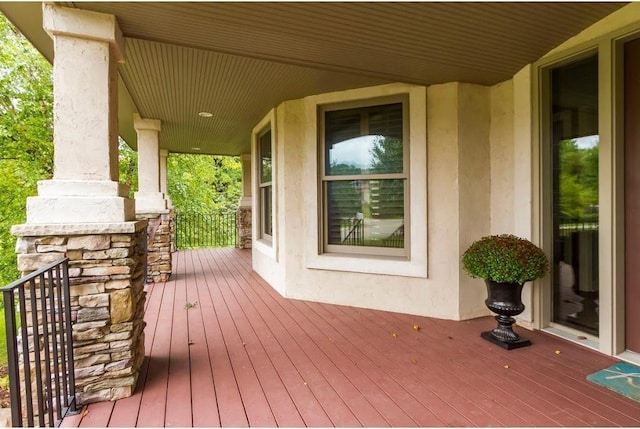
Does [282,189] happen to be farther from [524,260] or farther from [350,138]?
[524,260]

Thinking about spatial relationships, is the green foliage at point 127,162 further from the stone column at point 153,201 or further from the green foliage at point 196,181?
the stone column at point 153,201

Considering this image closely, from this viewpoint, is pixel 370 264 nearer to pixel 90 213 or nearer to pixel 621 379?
pixel 621 379

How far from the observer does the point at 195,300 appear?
4383 mm

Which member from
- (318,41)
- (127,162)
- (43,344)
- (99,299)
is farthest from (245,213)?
(43,344)

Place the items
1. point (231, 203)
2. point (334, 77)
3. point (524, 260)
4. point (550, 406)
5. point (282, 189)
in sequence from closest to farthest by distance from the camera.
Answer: point (550, 406), point (524, 260), point (334, 77), point (282, 189), point (231, 203)

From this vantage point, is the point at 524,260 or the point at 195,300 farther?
the point at 195,300

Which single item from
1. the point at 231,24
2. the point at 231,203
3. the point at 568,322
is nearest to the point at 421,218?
the point at 568,322

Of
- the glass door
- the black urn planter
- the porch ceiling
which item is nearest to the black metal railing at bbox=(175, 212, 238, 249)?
the porch ceiling

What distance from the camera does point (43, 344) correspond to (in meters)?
1.97

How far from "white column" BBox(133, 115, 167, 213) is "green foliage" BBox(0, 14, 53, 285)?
384 centimetres

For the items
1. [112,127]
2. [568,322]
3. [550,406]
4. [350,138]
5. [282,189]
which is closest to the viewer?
[550,406]

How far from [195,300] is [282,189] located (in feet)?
5.63

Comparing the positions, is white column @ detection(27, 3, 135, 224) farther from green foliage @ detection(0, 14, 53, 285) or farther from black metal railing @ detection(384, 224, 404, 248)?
green foliage @ detection(0, 14, 53, 285)

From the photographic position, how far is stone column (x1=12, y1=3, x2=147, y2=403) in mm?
2043
